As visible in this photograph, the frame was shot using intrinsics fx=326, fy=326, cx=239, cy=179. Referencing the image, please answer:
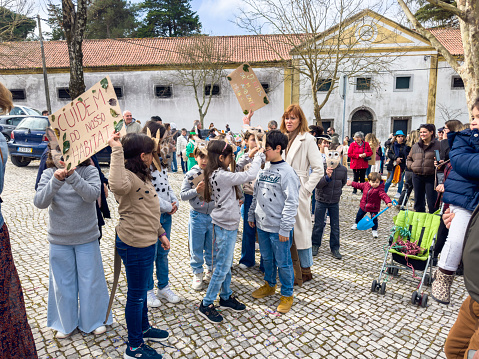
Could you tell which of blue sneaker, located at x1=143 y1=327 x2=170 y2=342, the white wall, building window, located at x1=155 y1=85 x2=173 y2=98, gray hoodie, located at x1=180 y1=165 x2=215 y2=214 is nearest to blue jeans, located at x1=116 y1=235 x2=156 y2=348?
blue sneaker, located at x1=143 y1=327 x2=170 y2=342

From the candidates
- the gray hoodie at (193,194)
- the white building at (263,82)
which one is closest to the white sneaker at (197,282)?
the gray hoodie at (193,194)

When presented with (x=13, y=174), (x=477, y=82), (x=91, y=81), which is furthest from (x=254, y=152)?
(x=91, y=81)

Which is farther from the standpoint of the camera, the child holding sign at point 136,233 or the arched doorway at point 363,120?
the arched doorway at point 363,120

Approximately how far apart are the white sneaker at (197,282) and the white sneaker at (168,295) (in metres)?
0.31

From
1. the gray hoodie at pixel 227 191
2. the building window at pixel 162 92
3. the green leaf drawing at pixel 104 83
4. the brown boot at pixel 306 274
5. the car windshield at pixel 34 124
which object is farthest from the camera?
the building window at pixel 162 92

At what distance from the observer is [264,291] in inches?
148

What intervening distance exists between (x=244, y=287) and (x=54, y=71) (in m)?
27.8

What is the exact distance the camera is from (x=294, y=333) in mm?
3084

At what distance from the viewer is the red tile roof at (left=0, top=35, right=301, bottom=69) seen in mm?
25109

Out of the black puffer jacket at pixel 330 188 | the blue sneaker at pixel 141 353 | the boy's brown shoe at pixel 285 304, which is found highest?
the black puffer jacket at pixel 330 188

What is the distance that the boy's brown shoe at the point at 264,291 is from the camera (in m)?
3.74

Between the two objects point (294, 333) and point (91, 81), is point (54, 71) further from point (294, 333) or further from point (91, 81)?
point (294, 333)

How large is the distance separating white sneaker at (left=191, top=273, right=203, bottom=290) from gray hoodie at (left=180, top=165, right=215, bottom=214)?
786mm

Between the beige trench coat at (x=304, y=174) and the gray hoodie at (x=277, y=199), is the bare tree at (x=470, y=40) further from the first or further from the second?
the gray hoodie at (x=277, y=199)
